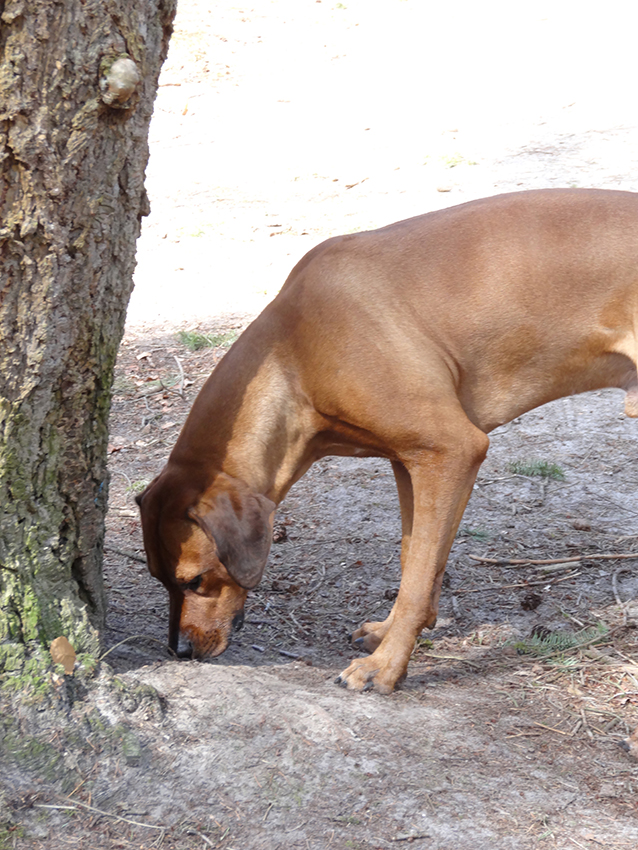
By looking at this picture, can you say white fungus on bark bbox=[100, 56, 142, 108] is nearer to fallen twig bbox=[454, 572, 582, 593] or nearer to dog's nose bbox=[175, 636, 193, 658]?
dog's nose bbox=[175, 636, 193, 658]

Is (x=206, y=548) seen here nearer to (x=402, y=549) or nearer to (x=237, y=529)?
(x=237, y=529)

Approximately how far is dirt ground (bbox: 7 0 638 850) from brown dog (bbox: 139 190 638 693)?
16.8 inches

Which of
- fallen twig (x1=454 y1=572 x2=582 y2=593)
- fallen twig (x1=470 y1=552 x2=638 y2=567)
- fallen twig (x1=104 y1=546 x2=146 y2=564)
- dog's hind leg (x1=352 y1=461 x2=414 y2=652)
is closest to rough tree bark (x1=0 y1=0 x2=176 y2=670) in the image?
dog's hind leg (x1=352 y1=461 x2=414 y2=652)

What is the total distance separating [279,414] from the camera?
373 cm

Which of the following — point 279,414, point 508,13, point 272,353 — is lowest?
point 279,414

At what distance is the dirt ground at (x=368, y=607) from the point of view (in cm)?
259

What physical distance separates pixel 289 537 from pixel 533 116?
9316 millimetres

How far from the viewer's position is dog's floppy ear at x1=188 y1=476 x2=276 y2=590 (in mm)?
3398

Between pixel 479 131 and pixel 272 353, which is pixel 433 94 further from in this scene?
pixel 272 353

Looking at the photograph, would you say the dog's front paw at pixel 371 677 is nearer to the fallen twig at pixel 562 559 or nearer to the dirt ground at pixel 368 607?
the dirt ground at pixel 368 607

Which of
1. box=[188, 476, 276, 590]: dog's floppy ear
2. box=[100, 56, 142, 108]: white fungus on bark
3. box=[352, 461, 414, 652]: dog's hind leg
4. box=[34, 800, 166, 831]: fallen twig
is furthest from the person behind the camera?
box=[352, 461, 414, 652]: dog's hind leg

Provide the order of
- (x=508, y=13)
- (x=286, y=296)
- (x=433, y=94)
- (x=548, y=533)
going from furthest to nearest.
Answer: (x=508, y=13) < (x=433, y=94) < (x=548, y=533) < (x=286, y=296)

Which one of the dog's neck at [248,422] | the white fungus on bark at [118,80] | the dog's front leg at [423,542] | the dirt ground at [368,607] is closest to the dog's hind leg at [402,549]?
the dirt ground at [368,607]

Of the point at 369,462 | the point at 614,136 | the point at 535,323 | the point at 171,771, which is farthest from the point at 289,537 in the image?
the point at 614,136
